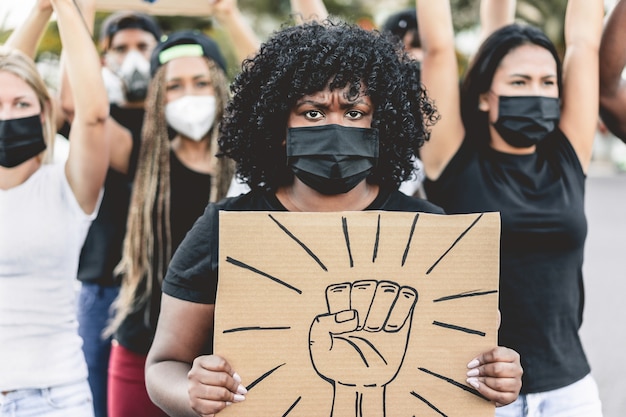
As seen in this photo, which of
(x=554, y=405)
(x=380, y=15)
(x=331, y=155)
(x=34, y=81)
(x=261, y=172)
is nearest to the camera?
(x=331, y=155)

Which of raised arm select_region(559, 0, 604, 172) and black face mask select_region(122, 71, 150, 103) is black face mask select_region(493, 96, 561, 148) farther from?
black face mask select_region(122, 71, 150, 103)

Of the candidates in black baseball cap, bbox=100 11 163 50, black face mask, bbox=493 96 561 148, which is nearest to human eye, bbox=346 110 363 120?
black face mask, bbox=493 96 561 148

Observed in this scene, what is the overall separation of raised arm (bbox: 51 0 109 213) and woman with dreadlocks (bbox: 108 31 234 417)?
461 millimetres

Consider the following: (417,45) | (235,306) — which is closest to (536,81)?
(417,45)

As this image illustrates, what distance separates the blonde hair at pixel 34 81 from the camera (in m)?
2.55

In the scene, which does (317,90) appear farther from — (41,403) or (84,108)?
(41,403)

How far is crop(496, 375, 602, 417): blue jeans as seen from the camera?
232 cm

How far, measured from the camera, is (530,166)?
2.55 meters

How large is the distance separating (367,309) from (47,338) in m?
1.24

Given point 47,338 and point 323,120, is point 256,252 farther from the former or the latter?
point 47,338

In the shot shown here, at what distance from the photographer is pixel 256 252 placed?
1.72m

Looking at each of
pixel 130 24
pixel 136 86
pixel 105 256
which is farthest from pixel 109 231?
pixel 130 24

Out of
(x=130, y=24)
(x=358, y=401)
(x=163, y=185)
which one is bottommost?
(x=358, y=401)

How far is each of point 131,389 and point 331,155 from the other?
1599mm
